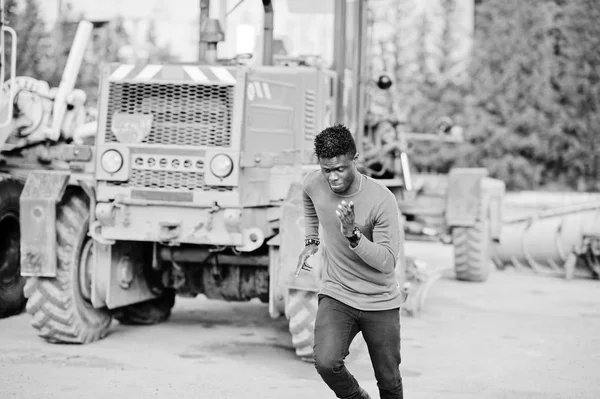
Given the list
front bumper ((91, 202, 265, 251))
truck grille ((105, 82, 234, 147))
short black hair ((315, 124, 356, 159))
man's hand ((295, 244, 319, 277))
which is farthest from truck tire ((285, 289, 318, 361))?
short black hair ((315, 124, 356, 159))

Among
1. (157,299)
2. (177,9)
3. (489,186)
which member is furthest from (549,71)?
(157,299)

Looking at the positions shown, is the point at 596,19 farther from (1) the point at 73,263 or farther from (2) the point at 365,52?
(1) the point at 73,263

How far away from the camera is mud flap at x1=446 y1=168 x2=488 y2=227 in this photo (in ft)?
42.3

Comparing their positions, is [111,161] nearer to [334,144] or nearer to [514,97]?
[334,144]

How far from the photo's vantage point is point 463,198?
13.1m

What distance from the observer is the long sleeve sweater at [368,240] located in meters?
5.09

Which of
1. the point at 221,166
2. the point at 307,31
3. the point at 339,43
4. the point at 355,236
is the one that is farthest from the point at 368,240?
the point at 307,31

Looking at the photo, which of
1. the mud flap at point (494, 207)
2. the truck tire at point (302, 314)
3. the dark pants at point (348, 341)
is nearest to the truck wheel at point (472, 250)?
the mud flap at point (494, 207)

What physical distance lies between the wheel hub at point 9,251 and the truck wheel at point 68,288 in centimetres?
169

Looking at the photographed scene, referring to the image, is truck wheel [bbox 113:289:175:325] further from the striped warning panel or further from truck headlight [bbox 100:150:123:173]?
the striped warning panel

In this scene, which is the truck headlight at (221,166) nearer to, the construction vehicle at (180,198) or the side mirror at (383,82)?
the construction vehicle at (180,198)

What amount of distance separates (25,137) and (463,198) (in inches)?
231

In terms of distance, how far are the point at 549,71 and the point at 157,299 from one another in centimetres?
1979

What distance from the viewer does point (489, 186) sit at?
46.0ft
